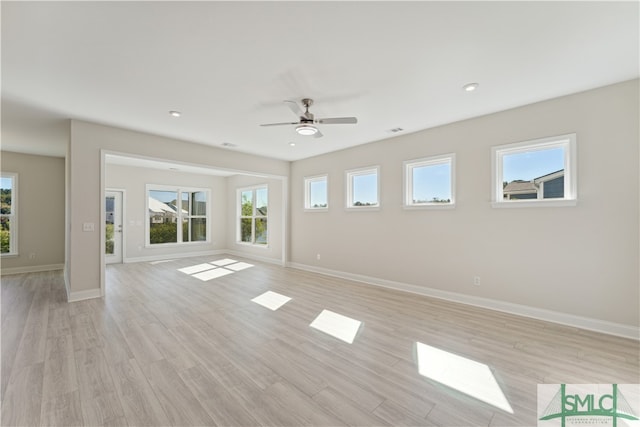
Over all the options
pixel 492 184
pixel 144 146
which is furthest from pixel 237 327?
pixel 492 184

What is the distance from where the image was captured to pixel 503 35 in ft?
7.42

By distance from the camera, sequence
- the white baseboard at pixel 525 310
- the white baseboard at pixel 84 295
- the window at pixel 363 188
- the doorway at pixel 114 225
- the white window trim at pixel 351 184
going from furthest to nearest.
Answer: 1. the doorway at pixel 114 225
2. the window at pixel 363 188
3. the white window trim at pixel 351 184
4. the white baseboard at pixel 84 295
5. the white baseboard at pixel 525 310

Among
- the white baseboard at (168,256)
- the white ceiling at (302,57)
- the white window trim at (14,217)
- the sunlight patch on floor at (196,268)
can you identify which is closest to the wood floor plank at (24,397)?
the white ceiling at (302,57)

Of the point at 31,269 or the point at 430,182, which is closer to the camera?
the point at 430,182

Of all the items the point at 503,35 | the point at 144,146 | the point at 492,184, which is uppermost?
the point at 503,35

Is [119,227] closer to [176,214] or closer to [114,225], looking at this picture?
[114,225]

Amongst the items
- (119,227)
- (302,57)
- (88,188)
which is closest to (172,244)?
(119,227)

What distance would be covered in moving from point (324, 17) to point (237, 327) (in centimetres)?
330

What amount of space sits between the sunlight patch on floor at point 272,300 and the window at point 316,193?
100 inches

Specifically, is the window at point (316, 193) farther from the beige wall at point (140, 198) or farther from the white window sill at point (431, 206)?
the beige wall at point (140, 198)

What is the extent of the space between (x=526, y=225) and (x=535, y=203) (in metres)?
0.31

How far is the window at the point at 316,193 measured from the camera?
6.57 meters

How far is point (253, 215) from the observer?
8688mm

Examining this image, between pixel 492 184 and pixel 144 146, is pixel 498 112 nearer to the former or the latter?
pixel 492 184
